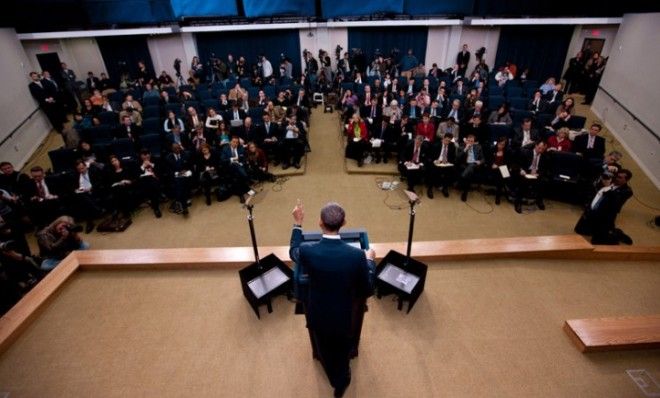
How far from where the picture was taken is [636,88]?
746 centimetres

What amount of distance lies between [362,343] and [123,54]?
45.1ft

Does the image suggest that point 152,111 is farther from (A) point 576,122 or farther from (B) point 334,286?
(A) point 576,122

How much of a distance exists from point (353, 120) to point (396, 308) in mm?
4685

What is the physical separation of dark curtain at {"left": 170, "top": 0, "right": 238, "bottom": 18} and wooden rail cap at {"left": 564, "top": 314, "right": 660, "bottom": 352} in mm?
10947

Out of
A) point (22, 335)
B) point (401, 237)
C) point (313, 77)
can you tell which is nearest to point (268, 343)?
point (22, 335)

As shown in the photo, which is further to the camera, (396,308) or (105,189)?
(105,189)

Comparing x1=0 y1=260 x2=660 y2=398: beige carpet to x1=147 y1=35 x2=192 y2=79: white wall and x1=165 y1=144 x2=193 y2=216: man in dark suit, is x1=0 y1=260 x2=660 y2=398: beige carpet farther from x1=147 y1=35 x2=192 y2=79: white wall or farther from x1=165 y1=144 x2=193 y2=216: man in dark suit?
x1=147 y1=35 x2=192 y2=79: white wall

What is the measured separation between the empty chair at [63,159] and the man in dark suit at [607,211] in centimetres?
819

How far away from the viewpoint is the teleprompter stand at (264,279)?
10.4ft

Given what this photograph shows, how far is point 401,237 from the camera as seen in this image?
499cm

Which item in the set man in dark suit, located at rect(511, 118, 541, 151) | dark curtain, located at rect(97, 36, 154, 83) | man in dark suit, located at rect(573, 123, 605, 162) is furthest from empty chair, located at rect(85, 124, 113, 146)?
man in dark suit, located at rect(573, 123, 605, 162)

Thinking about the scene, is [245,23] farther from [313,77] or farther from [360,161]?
[360,161]

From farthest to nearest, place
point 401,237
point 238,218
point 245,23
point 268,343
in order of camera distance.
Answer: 1. point 245,23
2. point 238,218
3. point 401,237
4. point 268,343

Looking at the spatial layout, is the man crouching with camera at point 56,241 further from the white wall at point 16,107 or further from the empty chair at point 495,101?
the empty chair at point 495,101
